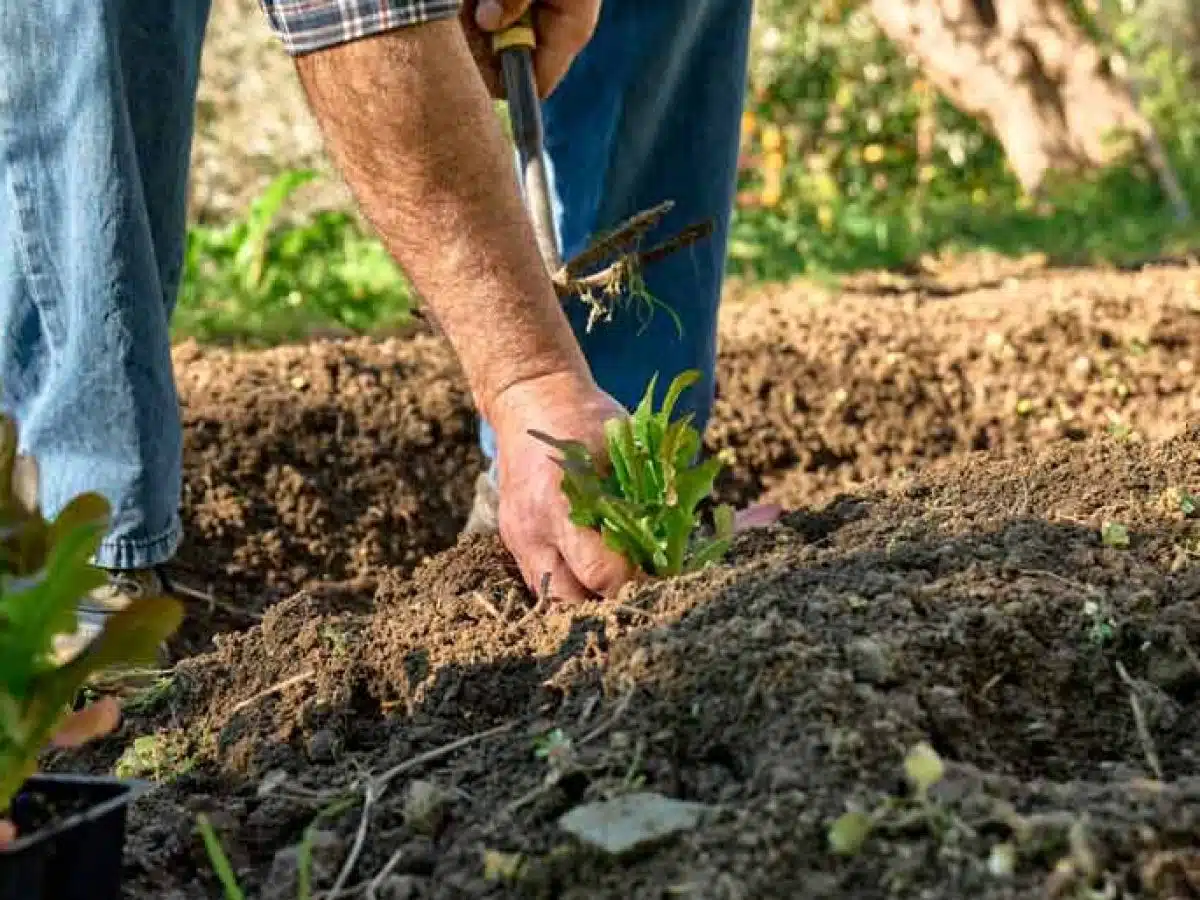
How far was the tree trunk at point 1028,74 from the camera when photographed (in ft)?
25.1

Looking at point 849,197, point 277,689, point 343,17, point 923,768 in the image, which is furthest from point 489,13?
point 849,197

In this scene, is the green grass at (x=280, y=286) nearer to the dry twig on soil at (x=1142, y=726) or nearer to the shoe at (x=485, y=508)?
the shoe at (x=485, y=508)

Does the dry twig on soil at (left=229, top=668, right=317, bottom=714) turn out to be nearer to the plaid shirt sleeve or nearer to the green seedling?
the green seedling

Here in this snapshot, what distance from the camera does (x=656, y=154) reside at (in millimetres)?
3516

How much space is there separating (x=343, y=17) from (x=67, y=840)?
1109mm

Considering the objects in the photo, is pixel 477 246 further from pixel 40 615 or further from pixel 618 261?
pixel 40 615

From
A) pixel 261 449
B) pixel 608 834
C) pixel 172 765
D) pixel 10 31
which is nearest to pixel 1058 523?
pixel 608 834

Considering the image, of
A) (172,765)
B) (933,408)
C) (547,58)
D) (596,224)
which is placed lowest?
(933,408)

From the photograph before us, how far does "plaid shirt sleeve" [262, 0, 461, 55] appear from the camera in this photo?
7.03 ft

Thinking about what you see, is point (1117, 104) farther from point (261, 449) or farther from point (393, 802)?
point (393, 802)

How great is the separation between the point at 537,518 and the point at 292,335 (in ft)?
10.2

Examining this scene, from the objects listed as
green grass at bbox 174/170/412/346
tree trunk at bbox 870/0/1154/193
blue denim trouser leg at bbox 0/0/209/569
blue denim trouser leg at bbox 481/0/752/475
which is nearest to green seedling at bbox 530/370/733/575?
blue denim trouser leg at bbox 0/0/209/569

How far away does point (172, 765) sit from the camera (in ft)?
6.86

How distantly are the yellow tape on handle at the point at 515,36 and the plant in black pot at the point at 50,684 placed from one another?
54.0 inches
